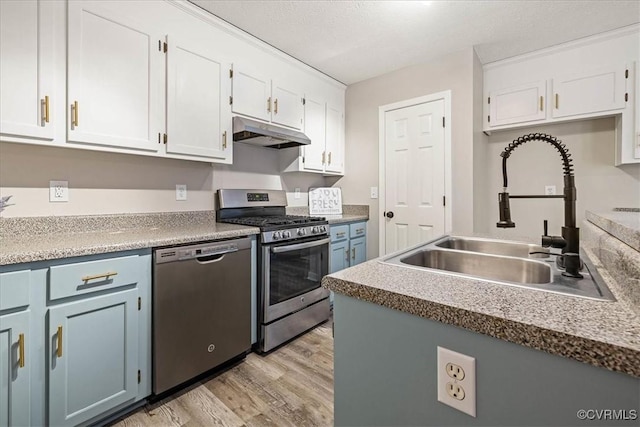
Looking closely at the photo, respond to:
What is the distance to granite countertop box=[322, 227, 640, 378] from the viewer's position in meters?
0.44

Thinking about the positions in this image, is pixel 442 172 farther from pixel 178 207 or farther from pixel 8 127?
pixel 8 127

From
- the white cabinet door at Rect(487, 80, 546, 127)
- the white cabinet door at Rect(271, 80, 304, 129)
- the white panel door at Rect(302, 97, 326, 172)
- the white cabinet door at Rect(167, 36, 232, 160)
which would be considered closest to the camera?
the white cabinet door at Rect(167, 36, 232, 160)

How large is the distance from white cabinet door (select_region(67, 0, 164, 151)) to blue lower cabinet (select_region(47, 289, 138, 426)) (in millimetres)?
889

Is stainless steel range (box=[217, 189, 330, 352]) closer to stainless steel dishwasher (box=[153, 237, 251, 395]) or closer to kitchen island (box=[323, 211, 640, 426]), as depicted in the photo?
stainless steel dishwasher (box=[153, 237, 251, 395])

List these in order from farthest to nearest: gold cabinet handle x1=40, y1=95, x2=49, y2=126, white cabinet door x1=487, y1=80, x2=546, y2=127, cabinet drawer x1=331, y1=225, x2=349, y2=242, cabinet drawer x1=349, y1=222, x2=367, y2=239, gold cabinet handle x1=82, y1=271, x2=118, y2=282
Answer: cabinet drawer x1=349, y1=222, x2=367, y2=239, cabinet drawer x1=331, y1=225, x2=349, y2=242, white cabinet door x1=487, y1=80, x2=546, y2=127, gold cabinet handle x1=40, y1=95, x2=49, y2=126, gold cabinet handle x1=82, y1=271, x2=118, y2=282

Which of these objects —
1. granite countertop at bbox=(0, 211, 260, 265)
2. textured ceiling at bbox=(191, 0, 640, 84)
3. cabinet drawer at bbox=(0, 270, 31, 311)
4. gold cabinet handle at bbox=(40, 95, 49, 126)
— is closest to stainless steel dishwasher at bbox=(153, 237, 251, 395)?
granite countertop at bbox=(0, 211, 260, 265)

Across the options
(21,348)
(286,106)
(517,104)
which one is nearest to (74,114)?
(21,348)

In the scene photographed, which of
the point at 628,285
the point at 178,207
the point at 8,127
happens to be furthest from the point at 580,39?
the point at 8,127

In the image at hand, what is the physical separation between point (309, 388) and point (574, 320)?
1.60m

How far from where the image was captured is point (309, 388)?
1760mm

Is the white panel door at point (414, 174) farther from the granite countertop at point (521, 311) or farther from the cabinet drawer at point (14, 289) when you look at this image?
the cabinet drawer at point (14, 289)

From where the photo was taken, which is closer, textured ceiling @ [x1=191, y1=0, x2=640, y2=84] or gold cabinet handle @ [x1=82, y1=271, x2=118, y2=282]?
gold cabinet handle @ [x1=82, y1=271, x2=118, y2=282]

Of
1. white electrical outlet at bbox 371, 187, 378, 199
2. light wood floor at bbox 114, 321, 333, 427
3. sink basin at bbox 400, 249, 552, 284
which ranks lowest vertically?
light wood floor at bbox 114, 321, 333, 427

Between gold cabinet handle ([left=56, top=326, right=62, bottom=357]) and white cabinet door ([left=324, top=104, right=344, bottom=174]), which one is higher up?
white cabinet door ([left=324, top=104, right=344, bottom=174])
